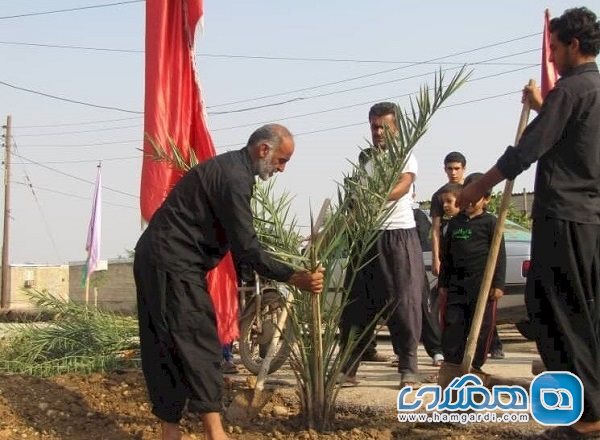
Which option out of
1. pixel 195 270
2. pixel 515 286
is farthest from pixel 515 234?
pixel 195 270

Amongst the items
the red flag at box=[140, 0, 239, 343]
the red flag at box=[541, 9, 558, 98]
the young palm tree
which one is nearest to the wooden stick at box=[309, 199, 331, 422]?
the young palm tree

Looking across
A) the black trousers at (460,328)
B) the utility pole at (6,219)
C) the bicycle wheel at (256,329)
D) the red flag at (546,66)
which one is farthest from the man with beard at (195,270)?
the utility pole at (6,219)

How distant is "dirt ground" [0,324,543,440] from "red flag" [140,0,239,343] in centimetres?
75

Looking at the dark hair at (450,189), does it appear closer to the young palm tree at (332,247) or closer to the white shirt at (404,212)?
the white shirt at (404,212)

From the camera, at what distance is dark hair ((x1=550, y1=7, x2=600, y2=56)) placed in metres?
3.93

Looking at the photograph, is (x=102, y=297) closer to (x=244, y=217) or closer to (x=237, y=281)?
(x=237, y=281)

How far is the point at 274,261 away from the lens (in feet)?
14.1

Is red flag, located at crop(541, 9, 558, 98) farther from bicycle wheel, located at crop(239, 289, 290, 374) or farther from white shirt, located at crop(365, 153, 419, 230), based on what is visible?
bicycle wheel, located at crop(239, 289, 290, 374)

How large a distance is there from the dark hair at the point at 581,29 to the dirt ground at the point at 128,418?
1982 millimetres

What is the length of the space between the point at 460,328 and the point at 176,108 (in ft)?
8.62

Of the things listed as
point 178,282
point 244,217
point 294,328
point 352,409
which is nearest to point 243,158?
point 244,217

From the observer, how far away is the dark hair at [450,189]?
23.4ft

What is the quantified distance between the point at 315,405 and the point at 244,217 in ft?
4.12

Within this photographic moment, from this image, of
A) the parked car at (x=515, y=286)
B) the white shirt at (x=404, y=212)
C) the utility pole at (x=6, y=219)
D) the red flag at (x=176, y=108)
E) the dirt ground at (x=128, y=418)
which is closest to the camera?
the dirt ground at (x=128, y=418)
